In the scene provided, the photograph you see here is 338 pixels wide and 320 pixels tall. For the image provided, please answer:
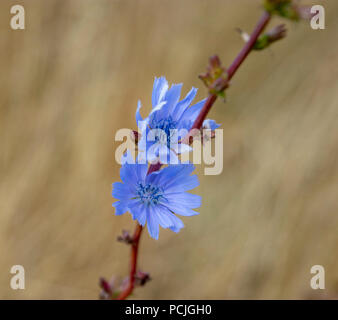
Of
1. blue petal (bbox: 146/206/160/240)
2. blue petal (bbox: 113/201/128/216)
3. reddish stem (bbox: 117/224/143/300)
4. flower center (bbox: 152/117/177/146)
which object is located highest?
flower center (bbox: 152/117/177/146)

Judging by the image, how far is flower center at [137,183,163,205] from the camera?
3.92 ft

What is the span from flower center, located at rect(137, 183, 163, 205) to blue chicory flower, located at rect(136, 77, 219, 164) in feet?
0.47

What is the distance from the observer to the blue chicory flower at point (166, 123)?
1.06m

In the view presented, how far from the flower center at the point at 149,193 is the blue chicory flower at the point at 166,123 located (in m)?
0.14

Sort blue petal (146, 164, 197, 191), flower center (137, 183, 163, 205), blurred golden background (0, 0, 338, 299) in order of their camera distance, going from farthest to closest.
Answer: blurred golden background (0, 0, 338, 299)
flower center (137, 183, 163, 205)
blue petal (146, 164, 197, 191)

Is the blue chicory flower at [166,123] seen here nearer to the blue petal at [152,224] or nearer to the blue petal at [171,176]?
the blue petal at [171,176]

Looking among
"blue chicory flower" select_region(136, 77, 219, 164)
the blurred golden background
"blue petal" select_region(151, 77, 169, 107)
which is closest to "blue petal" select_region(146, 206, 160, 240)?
"blue chicory flower" select_region(136, 77, 219, 164)

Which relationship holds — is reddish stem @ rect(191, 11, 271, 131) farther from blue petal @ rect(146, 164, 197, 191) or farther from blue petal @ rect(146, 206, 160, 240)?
blue petal @ rect(146, 206, 160, 240)

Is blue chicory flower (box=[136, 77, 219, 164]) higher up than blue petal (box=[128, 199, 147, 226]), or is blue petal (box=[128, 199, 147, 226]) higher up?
blue chicory flower (box=[136, 77, 219, 164])

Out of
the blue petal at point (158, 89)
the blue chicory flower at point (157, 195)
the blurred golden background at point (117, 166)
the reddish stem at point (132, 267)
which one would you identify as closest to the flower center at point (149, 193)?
the blue chicory flower at point (157, 195)

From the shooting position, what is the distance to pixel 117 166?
318 cm

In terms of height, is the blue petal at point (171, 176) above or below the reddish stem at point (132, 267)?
above

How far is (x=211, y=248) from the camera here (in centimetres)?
316
